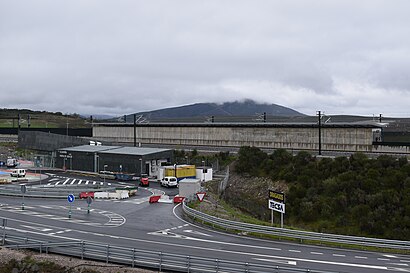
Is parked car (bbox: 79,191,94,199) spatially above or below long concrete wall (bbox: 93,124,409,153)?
below

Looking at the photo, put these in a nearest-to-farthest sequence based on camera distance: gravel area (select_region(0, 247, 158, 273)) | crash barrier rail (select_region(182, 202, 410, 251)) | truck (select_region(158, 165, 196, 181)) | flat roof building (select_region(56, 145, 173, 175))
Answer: gravel area (select_region(0, 247, 158, 273)) < crash barrier rail (select_region(182, 202, 410, 251)) < truck (select_region(158, 165, 196, 181)) < flat roof building (select_region(56, 145, 173, 175))

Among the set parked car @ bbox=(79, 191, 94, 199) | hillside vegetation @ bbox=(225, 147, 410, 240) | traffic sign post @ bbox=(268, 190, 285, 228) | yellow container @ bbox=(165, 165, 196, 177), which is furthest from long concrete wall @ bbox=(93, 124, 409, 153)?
parked car @ bbox=(79, 191, 94, 199)

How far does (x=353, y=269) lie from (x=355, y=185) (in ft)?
79.3

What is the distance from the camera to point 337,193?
40.4 metres

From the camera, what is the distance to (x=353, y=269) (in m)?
17.6

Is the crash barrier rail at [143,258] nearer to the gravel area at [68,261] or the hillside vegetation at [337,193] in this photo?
→ the gravel area at [68,261]

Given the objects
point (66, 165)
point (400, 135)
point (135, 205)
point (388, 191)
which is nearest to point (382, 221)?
point (388, 191)

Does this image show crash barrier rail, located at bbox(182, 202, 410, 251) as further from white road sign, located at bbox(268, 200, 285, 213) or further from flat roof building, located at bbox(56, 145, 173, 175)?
flat roof building, located at bbox(56, 145, 173, 175)

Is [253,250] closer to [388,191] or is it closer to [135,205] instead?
[135,205]

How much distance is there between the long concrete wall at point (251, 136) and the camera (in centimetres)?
5750

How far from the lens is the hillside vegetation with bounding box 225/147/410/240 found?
114 ft

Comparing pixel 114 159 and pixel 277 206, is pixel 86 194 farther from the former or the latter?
pixel 114 159

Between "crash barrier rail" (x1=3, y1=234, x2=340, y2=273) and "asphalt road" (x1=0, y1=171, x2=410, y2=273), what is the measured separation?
1.84m

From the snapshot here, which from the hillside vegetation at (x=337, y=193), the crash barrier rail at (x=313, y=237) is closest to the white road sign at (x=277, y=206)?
the crash barrier rail at (x=313, y=237)
